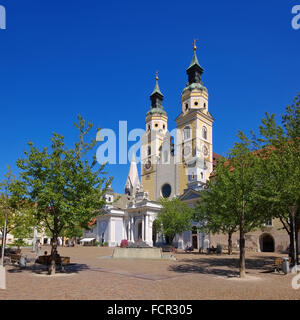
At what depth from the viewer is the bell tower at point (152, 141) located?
73125mm

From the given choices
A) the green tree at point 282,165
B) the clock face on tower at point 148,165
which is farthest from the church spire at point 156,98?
the green tree at point 282,165

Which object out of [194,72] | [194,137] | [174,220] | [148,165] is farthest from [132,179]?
[174,220]

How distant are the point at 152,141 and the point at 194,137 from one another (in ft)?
49.9

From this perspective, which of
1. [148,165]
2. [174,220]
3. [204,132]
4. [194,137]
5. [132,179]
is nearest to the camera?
[174,220]

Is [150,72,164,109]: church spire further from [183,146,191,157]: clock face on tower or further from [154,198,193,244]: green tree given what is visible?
[154,198,193,244]: green tree

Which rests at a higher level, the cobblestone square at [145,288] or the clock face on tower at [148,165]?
the clock face on tower at [148,165]

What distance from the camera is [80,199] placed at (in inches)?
665

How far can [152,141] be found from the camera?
7675cm

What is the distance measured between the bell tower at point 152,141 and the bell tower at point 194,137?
28.3ft

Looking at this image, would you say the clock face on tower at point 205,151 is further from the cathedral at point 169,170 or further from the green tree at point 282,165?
the green tree at point 282,165

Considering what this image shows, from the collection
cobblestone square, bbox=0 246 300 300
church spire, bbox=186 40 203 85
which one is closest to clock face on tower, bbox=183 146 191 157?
church spire, bbox=186 40 203 85

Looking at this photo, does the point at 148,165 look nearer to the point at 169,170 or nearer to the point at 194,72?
the point at 169,170
